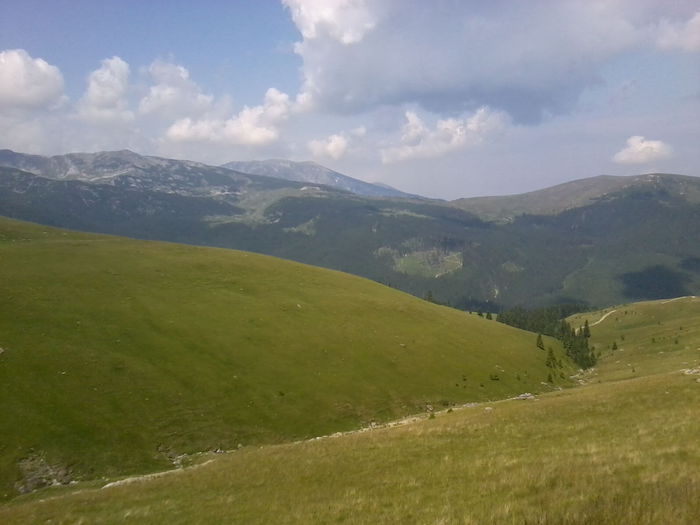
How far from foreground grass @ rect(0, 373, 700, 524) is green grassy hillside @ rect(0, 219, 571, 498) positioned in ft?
52.5

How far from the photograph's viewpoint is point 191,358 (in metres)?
51.1

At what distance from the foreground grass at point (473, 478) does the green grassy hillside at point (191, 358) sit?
16.0m

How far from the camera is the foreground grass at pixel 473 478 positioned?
1060cm

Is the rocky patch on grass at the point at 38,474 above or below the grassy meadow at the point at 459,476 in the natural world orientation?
below

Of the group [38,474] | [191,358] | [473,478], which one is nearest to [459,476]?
[473,478]

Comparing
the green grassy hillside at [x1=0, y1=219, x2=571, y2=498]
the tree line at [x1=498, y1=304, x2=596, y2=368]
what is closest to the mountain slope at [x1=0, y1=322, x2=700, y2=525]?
the green grassy hillside at [x1=0, y1=219, x2=571, y2=498]

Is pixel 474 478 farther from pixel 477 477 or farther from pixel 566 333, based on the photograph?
pixel 566 333

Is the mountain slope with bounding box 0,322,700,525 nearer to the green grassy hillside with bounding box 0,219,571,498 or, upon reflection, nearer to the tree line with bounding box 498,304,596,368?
the green grassy hillside with bounding box 0,219,571,498

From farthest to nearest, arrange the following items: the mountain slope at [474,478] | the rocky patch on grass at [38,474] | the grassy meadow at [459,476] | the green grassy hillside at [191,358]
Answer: the green grassy hillside at [191,358] → the rocky patch on grass at [38,474] → the grassy meadow at [459,476] → the mountain slope at [474,478]

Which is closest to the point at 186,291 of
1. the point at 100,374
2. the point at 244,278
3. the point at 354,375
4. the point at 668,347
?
the point at 244,278

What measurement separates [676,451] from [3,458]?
41301 mm

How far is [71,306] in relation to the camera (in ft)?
178

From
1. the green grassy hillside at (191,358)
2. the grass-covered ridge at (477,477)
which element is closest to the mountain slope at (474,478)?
the grass-covered ridge at (477,477)

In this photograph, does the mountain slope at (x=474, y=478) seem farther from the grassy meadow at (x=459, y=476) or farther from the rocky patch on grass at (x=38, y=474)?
the rocky patch on grass at (x=38, y=474)
